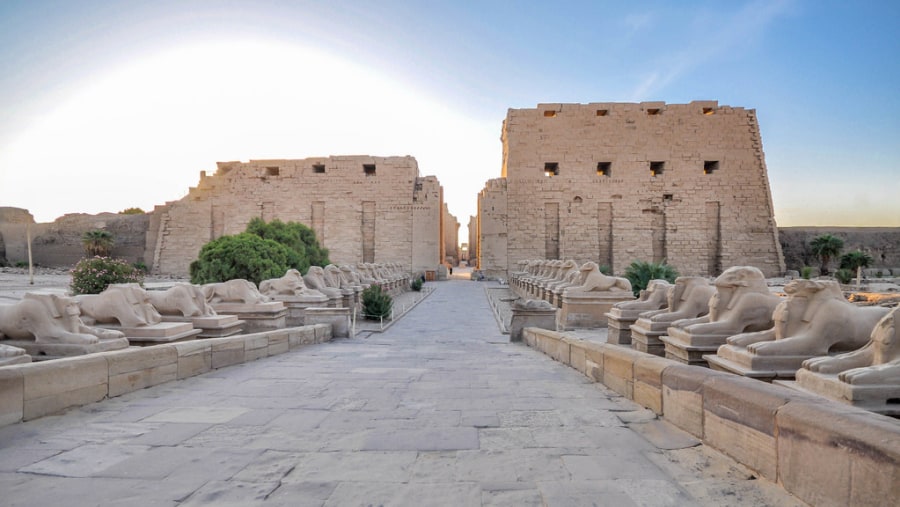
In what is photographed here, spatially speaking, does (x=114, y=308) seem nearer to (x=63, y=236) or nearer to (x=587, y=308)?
(x=587, y=308)

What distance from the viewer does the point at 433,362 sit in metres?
5.33

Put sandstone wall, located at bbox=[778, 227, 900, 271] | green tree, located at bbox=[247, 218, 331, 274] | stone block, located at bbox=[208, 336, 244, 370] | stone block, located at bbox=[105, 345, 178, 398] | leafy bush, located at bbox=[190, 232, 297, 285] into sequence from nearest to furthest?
stone block, located at bbox=[105, 345, 178, 398], stone block, located at bbox=[208, 336, 244, 370], leafy bush, located at bbox=[190, 232, 297, 285], green tree, located at bbox=[247, 218, 331, 274], sandstone wall, located at bbox=[778, 227, 900, 271]

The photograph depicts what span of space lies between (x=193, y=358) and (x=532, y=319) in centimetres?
506

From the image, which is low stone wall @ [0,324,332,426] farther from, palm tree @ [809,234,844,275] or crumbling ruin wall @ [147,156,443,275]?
palm tree @ [809,234,844,275]

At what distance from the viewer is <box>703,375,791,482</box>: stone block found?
200 cm

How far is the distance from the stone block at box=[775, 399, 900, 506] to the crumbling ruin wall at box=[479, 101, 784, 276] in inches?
892

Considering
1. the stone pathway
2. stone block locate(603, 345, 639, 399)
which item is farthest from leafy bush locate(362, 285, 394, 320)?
stone block locate(603, 345, 639, 399)

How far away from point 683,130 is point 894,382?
26215mm

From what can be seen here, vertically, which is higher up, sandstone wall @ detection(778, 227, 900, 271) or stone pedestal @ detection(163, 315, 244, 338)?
sandstone wall @ detection(778, 227, 900, 271)

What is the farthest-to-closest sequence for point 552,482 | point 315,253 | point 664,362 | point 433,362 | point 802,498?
1. point 315,253
2. point 433,362
3. point 664,362
4. point 552,482
5. point 802,498

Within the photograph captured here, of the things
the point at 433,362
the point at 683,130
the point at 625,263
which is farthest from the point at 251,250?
the point at 683,130

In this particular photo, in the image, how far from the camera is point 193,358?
4219 mm

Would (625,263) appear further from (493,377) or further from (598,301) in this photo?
(493,377)

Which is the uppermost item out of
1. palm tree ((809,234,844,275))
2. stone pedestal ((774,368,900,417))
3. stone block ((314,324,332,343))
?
palm tree ((809,234,844,275))
